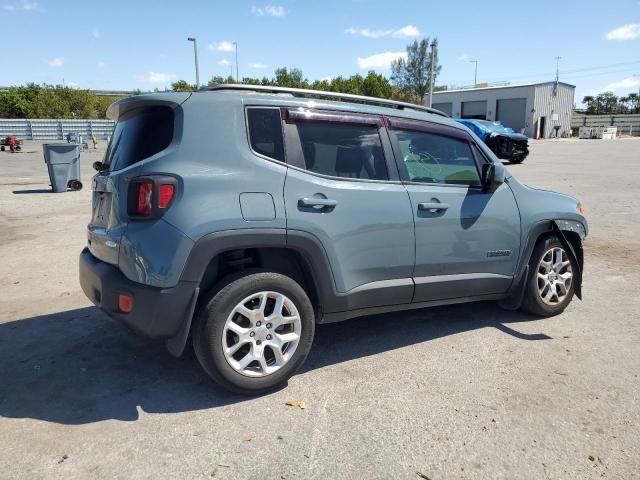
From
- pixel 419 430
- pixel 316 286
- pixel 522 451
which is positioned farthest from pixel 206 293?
pixel 522 451

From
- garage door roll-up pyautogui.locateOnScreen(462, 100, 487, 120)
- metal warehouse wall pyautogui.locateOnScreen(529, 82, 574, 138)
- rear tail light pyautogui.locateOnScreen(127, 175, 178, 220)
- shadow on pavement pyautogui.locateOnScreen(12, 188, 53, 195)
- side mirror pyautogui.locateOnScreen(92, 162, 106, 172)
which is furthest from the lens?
garage door roll-up pyautogui.locateOnScreen(462, 100, 487, 120)

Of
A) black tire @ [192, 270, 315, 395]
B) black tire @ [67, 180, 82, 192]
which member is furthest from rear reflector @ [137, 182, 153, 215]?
black tire @ [67, 180, 82, 192]

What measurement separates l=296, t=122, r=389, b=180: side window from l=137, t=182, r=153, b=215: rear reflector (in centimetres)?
99

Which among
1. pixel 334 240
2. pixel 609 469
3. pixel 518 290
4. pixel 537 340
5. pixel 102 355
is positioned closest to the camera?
pixel 609 469

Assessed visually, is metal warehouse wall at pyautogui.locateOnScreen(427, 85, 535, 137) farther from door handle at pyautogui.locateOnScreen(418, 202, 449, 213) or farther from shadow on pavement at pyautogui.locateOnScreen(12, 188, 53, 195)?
door handle at pyautogui.locateOnScreen(418, 202, 449, 213)

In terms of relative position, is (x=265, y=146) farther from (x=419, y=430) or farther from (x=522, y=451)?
(x=522, y=451)

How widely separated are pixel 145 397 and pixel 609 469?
8.61 feet

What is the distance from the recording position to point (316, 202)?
332 centimetres

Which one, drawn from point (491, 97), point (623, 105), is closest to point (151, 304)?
point (491, 97)

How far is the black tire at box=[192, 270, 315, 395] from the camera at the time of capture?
3080 millimetres

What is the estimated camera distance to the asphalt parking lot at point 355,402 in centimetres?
264

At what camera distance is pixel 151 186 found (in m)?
2.98

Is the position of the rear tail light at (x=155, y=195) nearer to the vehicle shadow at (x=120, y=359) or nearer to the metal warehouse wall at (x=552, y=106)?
the vehicle shadow at (x=120, y=359)

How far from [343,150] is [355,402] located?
5.45 ft
